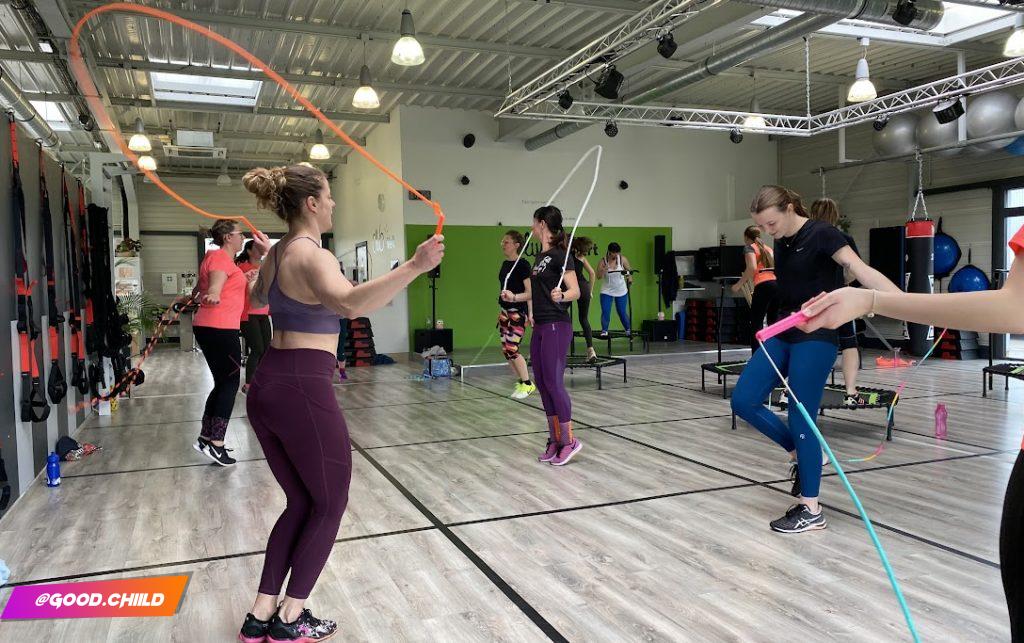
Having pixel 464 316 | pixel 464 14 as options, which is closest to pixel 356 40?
pixel 464 14

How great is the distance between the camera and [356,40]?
8820 mm

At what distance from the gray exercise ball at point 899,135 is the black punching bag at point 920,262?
1.04 metres

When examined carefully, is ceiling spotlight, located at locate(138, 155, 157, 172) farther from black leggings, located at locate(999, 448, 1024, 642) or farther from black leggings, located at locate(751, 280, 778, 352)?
black leggings, located at locate(751, 280, 778, 352)

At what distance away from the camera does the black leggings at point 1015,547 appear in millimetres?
1122

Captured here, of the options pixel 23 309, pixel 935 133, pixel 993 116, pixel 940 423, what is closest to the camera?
pixel 23 309

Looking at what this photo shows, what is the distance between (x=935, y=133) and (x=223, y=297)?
935 cm


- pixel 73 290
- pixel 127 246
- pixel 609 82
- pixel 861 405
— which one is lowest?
pixel 861 405

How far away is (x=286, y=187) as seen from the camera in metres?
2.16

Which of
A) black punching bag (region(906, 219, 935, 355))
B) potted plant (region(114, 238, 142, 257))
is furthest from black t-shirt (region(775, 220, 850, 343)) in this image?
black punching bag (region(906, 219, 935, 355))

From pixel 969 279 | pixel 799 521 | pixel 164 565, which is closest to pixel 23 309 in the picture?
pixel 164 565

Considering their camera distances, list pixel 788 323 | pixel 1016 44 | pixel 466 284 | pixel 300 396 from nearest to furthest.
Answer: pixel 788 323, pixel 300 396, pixel 1016 44, pixel 466 284

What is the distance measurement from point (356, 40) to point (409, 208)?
3.43 m

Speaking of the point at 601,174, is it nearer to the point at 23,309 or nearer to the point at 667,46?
the point at 667,46

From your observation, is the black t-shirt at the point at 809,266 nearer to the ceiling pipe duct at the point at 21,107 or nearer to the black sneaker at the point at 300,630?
the black sneaker at the point at 300,630
